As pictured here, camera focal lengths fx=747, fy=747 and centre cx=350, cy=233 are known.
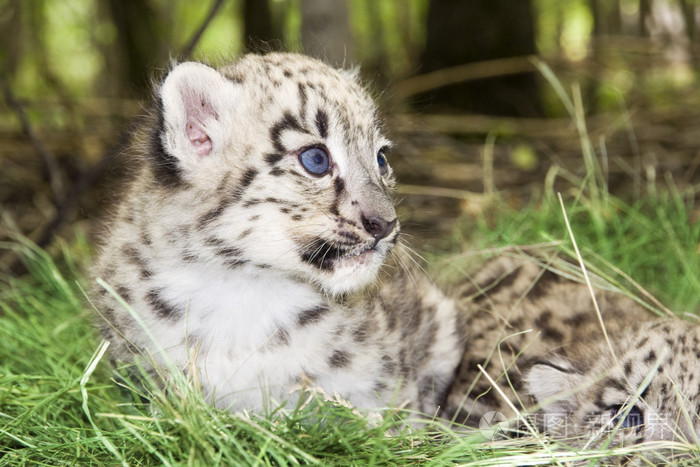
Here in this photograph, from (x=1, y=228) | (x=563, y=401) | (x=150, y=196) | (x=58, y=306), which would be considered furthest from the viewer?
(x=1, y=228)

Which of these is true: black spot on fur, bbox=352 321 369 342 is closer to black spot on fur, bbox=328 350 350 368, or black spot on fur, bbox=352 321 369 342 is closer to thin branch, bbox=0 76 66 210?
black spot on fur, bbox=328 350 350 368

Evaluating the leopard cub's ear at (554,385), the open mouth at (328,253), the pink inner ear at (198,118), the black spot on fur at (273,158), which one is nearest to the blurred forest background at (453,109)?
the pink inner ear at (198,118)

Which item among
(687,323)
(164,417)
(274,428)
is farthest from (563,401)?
(164,417)

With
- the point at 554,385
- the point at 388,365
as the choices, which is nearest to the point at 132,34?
the point at 388,365

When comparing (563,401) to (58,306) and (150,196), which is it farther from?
(58,306)

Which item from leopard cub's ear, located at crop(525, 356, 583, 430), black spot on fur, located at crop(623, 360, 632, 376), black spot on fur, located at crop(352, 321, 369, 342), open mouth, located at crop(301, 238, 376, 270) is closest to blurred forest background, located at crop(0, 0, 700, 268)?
open mouth, located at crop(301, 238, 376, 270)

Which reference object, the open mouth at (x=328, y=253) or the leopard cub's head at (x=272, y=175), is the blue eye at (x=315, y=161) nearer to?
the leopard cub's head at (x=272, y=175)
